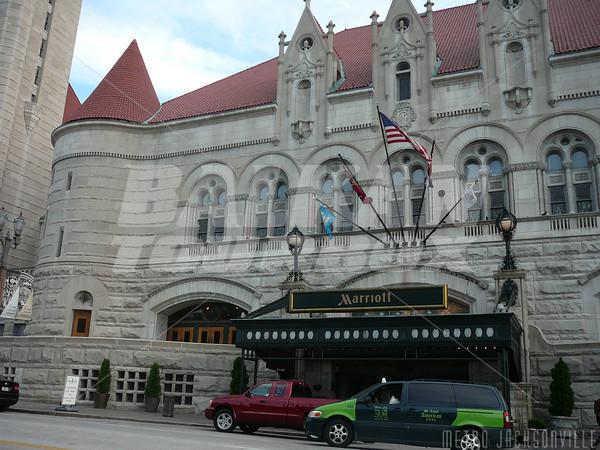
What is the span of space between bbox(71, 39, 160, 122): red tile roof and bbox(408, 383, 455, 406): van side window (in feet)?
76.6

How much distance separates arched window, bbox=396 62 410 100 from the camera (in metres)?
27.9

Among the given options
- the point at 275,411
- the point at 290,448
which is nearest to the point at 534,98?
the point at 275,411

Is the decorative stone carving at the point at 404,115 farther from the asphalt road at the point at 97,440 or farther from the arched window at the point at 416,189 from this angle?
the asphalt road at the point at 97,440

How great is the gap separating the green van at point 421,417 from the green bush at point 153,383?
11470 mm

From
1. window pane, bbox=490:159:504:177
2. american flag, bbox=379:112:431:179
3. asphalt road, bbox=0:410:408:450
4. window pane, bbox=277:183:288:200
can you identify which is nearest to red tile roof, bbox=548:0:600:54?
window pane, bbox=490:159:504:177

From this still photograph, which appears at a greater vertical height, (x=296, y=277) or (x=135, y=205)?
(x=135, y=205)

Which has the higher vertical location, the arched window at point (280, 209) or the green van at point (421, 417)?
the arched window at point (280, 209)

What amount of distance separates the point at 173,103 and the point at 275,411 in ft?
74.9

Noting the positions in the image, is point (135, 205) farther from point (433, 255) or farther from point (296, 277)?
point (433, 255)

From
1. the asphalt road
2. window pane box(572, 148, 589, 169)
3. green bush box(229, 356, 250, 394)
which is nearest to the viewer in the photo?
the asphalt road

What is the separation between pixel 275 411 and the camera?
17094mm

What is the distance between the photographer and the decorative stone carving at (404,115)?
88.7 feet

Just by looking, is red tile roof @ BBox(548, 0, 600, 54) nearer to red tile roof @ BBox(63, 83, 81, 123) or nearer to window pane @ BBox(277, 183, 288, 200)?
window pane @ BBox(277, 183, 288, 200)

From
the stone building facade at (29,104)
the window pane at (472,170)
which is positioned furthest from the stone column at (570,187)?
the stone building facade at (29,104)
